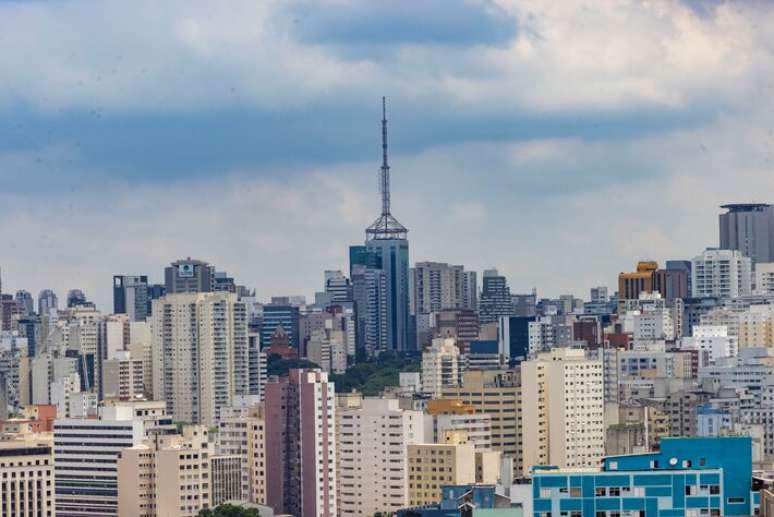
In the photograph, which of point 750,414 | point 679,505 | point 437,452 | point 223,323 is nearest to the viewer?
point 679,505

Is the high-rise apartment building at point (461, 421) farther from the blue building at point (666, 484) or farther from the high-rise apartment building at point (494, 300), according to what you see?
the high-rise apartment building at point (494, 300)

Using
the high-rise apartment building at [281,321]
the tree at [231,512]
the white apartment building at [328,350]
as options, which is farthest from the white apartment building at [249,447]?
the high-rise apartment building at [281,321]

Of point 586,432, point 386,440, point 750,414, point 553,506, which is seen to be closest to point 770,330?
point 750,414

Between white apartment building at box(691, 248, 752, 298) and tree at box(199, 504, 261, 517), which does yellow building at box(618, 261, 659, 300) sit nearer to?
white apartment building at box(691, 248, 752, 298)

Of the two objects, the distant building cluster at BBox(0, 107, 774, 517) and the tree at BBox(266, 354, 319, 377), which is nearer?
the distant building cluster at BBox(0, 107, 774, 517)

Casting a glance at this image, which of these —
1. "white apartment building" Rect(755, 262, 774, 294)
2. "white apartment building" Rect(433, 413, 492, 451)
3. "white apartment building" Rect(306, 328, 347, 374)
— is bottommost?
"white apartment building" Rect(433, 413, 492, 451)

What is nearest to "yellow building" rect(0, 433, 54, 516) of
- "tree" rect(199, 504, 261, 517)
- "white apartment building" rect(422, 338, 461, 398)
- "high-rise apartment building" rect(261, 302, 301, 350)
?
"tree" rect(199, 504, 261, 517)

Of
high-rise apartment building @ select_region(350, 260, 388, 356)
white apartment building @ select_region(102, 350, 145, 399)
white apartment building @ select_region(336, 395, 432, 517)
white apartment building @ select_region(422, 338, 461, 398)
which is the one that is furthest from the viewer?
high-rise apartment building @ select_region(350, 260, 388, 356)

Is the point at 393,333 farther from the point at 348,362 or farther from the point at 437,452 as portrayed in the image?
the point at 437,452
